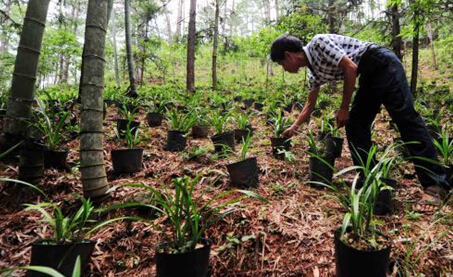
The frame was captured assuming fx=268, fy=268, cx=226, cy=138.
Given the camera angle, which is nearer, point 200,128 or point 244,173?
point 244,173

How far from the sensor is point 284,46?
224 centimetres

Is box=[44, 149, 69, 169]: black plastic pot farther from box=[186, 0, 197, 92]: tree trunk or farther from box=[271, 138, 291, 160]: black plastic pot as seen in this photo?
box=[186, 0, 197, 92]: tree trunk

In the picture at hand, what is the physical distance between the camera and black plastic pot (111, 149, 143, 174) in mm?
2736

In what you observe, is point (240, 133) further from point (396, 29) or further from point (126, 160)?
point (396, 29)

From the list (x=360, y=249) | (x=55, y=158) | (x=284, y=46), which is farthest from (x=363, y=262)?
(x=55, y=158)

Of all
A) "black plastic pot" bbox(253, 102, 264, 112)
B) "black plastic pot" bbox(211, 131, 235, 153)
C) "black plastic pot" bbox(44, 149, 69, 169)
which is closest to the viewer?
"black plastic pot" bbox(44, 149, 69, 169)

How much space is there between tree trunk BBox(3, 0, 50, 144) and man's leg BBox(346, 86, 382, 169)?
291 cm

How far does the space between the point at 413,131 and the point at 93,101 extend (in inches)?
91.8

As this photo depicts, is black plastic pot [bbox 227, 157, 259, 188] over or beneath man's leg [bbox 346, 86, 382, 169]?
beneath

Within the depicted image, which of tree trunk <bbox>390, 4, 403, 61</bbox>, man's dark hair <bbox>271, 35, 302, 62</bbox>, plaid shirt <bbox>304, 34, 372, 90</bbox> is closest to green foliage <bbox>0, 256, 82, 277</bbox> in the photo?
man's dark hair <bbox>271, 35, 302, 62</bbox>

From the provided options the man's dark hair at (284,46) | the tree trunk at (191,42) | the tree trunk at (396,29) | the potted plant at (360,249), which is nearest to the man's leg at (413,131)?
the man's dark hair at (284,46)

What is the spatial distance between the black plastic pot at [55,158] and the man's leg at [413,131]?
9.76ft

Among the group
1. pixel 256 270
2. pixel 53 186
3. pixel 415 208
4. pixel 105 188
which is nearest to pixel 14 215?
pixel 53 186

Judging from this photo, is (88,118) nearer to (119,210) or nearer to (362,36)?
(119,210)
